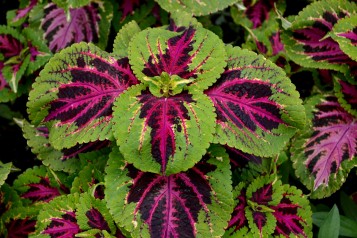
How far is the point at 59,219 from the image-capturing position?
115 cm

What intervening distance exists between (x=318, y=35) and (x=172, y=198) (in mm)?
690

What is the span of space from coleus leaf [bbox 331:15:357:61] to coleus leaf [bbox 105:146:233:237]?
1.51 ft

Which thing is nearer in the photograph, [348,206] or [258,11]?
[348,206]

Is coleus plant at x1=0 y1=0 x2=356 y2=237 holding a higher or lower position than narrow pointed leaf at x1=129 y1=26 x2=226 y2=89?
lower

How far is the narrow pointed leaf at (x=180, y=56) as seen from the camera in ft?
3.63

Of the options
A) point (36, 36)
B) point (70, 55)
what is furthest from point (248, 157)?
point (36, 36)

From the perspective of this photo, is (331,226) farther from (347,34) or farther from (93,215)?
(93,215)

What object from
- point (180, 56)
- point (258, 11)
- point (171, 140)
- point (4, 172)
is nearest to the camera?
point (171, 140)

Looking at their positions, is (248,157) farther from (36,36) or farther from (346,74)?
(36,36)

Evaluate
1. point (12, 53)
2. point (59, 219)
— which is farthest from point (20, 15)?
point (59, 219)

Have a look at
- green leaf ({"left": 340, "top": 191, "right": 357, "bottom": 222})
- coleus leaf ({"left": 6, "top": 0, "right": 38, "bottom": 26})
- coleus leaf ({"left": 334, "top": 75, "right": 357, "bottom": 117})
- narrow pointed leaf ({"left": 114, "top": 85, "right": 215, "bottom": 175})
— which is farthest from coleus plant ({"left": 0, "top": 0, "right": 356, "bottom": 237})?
coleus leaf ({"left": 6, "top": 0, "right": 38, "bottom": 26})

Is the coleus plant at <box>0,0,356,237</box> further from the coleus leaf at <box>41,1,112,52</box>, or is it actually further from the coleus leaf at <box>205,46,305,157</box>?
the coleus leaf at <box>41,1,112,52</box>

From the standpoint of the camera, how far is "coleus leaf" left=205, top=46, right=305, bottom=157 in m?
1.06

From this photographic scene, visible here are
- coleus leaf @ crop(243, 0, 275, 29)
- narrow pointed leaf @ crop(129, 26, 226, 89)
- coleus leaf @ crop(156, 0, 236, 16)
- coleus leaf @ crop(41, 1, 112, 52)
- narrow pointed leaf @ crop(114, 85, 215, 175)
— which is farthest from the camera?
coleus leaf @ crop(243, 0, 275, 29)
